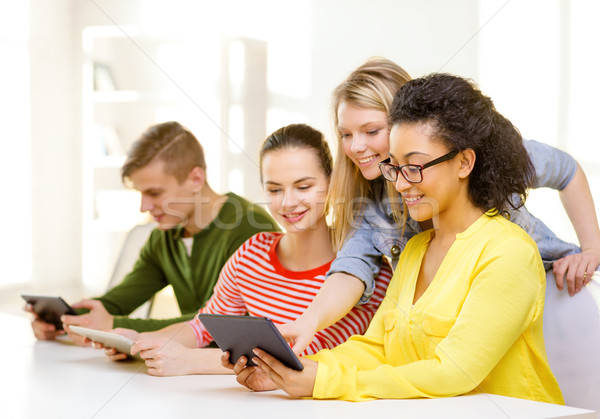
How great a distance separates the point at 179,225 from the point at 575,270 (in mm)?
1072

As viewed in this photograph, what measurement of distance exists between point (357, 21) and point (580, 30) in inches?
41.5

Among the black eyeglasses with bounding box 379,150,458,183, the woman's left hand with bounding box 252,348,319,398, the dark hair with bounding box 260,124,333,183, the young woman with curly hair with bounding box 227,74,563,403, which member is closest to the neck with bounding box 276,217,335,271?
the dark hair with bounding box 260,124,333,183

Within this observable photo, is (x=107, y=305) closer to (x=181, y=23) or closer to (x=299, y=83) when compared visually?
(x=299, y=83)

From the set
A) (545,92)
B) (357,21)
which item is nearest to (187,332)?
(545,92)

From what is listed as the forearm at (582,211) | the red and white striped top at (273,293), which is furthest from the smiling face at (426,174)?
the forearm at (582,211)

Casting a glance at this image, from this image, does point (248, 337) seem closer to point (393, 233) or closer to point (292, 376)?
point (292, 376)

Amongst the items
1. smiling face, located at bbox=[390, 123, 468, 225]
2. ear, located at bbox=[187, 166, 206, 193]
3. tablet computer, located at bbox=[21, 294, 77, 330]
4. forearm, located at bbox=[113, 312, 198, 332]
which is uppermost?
smiling face, located at bbox=[390, 123, 468, 225]

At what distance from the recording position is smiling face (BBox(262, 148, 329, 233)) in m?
A: 1.27

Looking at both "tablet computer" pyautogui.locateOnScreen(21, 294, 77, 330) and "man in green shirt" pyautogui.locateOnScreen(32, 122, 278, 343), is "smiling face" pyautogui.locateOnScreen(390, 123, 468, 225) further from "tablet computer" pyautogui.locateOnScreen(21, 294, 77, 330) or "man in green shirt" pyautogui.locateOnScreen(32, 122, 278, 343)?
"tablet computer" pyautogui.locateOnScreen(21, 294, 77, 330)

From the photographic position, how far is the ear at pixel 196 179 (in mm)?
1839

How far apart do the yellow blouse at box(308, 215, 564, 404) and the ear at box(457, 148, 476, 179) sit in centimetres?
8

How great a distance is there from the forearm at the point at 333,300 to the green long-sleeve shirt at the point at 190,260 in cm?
58

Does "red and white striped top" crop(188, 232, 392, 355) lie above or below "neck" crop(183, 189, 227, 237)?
below

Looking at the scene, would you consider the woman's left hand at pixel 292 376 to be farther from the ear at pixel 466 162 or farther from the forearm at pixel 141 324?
the forearm at pixel 141 324
